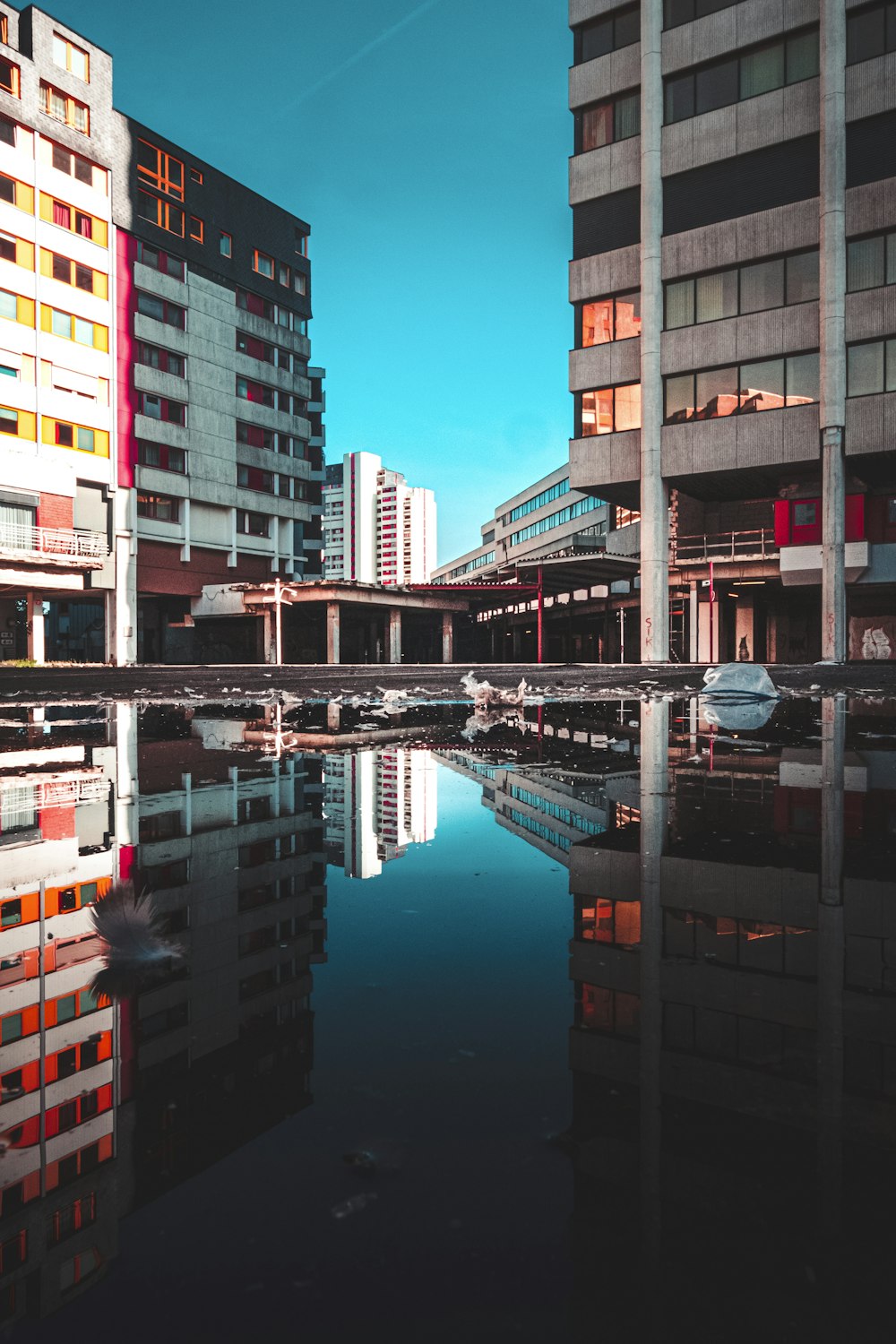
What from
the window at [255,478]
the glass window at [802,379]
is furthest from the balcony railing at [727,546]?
the window at [255,478]

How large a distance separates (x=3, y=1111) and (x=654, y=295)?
3550 cm

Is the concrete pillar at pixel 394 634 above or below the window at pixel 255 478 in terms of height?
below

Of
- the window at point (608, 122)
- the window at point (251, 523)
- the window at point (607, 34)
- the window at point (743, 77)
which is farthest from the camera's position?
the window at point (251, 523)

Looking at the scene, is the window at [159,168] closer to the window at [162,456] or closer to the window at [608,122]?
the window at [162,456]

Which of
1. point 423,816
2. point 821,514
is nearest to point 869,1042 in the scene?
point 423,816

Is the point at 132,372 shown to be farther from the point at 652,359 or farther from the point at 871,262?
the point at 871,262

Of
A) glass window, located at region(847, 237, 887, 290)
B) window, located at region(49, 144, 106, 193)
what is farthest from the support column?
glass window, located at region(847, 237, 887, 290)

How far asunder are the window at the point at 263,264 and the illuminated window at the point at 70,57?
12618 mm

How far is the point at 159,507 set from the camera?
148ft

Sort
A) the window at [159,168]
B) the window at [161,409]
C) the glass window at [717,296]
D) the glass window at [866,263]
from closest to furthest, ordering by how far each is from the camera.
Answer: the glass window at [866,263] < the glass window at [717,296] < the window at [159,168] < the window at [161,409]

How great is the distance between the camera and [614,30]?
32.9 m

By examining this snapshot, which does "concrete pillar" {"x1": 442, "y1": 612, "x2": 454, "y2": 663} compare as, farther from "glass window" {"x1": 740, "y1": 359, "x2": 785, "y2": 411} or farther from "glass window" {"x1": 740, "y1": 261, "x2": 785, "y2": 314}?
"glass window" {"x1": 740, "y1": 261, "x2": 785, "y2": 314}

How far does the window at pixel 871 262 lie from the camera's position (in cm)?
2878

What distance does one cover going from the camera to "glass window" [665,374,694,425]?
105 ft
